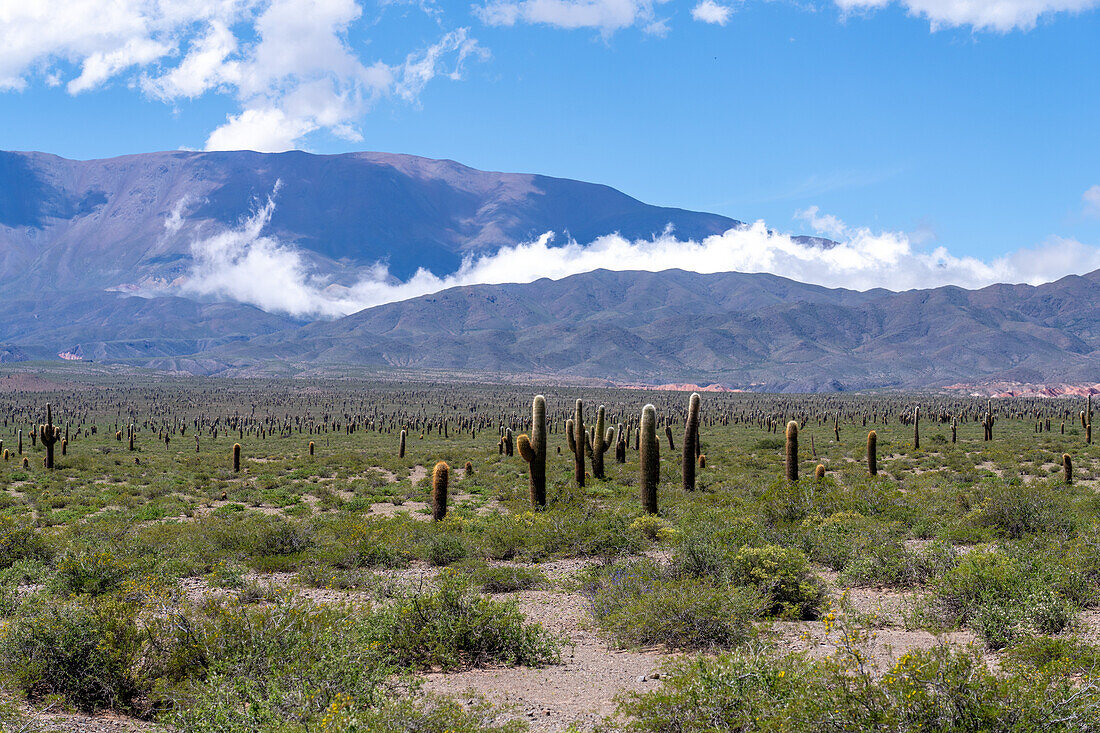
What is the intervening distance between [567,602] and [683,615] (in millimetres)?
2946

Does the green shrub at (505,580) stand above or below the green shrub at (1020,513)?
below

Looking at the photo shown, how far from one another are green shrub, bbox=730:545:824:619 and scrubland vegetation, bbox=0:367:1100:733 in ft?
0.12

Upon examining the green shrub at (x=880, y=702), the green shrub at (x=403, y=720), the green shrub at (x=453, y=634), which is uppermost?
the green shrub at (x=880, y=702)

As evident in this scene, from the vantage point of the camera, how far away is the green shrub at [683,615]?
32.0ft

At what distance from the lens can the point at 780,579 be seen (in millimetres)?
11406

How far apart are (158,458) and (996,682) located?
43.3 metres

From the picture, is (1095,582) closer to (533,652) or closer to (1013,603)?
(1013,603)

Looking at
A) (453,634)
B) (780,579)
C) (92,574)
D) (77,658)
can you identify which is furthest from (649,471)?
(77,658)

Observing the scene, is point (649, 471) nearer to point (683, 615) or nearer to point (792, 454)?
point (792, 454)

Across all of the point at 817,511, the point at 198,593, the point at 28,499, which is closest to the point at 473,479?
the point at 28,499

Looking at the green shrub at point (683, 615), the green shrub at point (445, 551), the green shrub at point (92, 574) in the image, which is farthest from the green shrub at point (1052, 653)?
the green shrub at point (92, 574)

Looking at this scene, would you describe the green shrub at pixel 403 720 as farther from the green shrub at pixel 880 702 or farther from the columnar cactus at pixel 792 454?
the columnar cactus at pixel 792 454

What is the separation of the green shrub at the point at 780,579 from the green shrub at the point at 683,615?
1.92 feet

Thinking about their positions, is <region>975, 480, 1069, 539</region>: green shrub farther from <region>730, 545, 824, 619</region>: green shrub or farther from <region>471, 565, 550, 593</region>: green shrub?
<region>471, 565, 550, 593</region>: green shrub
